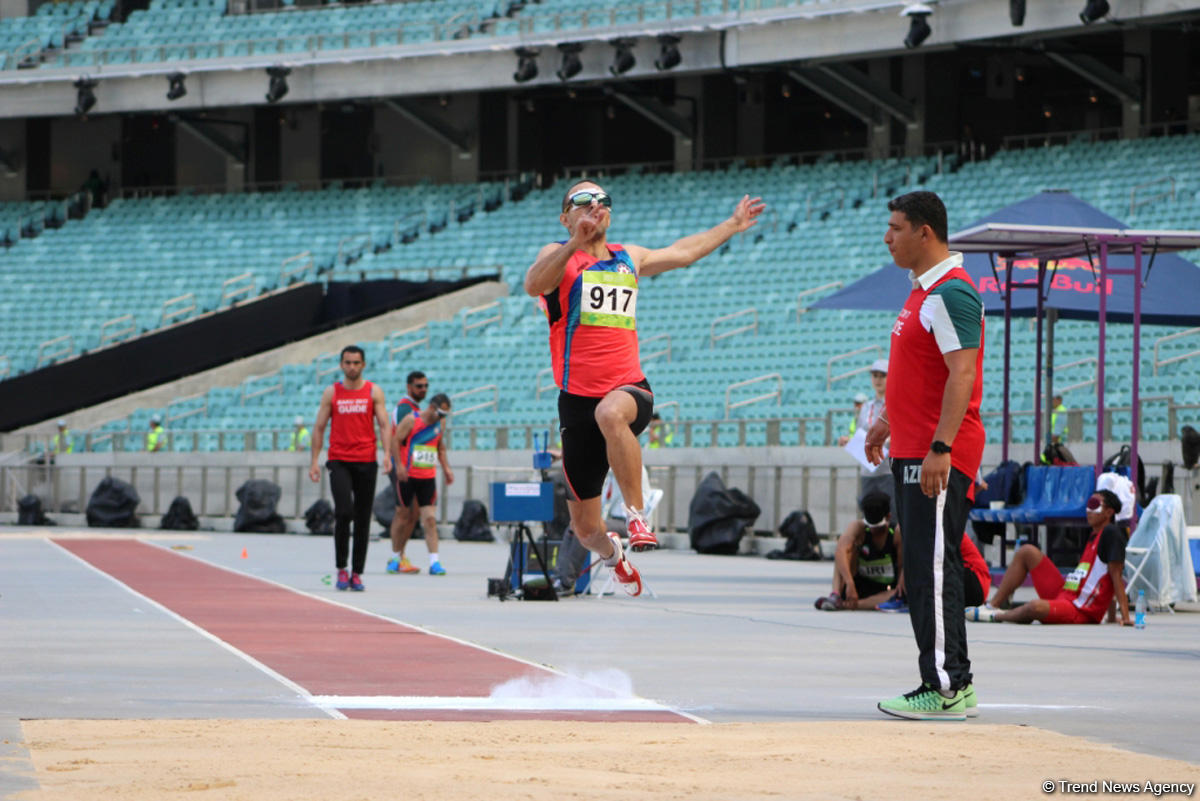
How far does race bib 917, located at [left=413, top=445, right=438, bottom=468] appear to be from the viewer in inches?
758

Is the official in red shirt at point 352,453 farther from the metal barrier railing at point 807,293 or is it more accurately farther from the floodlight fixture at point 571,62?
the floodlight fixture at point 571,62

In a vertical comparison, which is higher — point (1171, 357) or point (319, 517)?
point (1171, 357)

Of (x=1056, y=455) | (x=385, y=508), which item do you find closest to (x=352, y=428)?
(x=1056, y=455)

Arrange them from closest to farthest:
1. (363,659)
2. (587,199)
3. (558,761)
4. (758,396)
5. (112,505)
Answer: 1. (558,761)
2. (587,199)
3. (363,659)
4. (758,396)
5. (112,505)

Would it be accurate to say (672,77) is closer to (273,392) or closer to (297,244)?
(297,244)

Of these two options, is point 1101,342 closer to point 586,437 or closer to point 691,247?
point 691,247

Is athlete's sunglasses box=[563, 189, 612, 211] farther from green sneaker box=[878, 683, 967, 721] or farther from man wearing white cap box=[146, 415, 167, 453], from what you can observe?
man wearing white cap box=[146, 415, 167, 453]

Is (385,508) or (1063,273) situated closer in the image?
(1063,273)

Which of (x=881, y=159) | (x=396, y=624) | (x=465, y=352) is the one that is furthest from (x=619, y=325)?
(x=881, y=159)

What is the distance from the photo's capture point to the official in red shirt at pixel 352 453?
16297 millimetres

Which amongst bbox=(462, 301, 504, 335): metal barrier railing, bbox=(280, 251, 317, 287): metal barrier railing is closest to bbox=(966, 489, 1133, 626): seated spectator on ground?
bbox=(462, 301, 504, 335): metal barrier railing

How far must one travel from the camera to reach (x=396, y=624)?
41.4 feet

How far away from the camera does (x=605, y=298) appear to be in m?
9.21

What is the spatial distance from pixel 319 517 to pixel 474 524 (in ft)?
11.1
